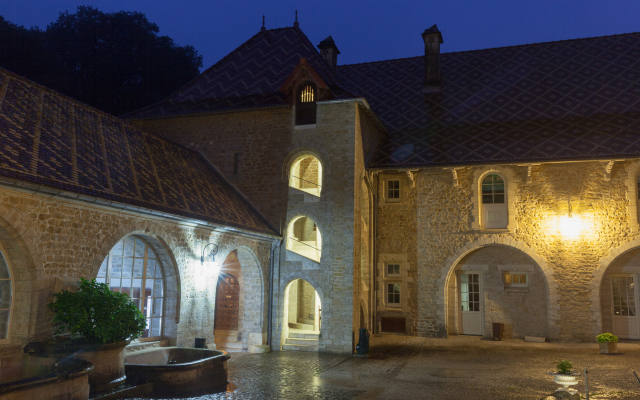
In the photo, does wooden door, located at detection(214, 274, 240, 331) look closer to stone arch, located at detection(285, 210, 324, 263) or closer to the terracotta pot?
stone arch, located at detection(285, 210, 324, 263)

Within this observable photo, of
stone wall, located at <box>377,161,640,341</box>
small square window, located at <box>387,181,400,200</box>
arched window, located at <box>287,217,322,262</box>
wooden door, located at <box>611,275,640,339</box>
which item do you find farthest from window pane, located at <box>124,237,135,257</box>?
wooden door, located at <box>611,275,640,339</box>

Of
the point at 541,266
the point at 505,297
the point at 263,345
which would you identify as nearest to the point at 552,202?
the point at 541,266

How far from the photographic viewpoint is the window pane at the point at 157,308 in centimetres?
1016

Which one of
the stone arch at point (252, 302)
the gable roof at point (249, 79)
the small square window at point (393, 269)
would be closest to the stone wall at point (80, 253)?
the stone arch at point (252, 302)

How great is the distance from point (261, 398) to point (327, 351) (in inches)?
209

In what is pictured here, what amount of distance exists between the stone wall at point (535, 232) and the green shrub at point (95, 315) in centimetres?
953

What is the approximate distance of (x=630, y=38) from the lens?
56.7 ft

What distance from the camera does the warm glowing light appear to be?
555 inches

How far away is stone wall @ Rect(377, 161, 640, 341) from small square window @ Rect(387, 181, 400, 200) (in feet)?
1.11

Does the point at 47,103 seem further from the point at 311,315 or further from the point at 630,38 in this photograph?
the point at 630,38

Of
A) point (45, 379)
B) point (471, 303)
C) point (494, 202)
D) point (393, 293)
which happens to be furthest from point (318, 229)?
point (45, 379)

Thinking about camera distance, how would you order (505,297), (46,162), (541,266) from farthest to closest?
(505,297)
(541,266)
(46,162)

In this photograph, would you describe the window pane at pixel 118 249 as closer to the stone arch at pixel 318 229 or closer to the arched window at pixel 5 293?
the arched window at pixel 5 293

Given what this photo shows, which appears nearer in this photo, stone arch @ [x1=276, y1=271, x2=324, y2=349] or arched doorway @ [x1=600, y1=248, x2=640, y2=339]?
stone arch @ [x1=276, y1=271, x2=324, y2=349]
